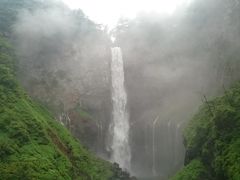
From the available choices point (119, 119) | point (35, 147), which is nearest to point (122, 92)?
point (119, 119)

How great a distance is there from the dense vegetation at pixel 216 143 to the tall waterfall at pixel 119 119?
1954 cm

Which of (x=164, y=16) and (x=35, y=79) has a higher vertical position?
(x=164, y=16)

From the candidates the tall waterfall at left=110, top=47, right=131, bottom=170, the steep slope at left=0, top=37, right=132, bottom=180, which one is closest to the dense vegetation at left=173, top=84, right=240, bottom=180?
the steep slope at left=0, top=37, right=132, bottom=180

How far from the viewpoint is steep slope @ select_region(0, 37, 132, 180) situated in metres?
54.1

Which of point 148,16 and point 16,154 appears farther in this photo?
point 148,16

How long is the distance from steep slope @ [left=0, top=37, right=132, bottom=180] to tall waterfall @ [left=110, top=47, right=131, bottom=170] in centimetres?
1210

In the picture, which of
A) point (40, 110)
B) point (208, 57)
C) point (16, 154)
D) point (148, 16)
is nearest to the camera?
point (16, 154)

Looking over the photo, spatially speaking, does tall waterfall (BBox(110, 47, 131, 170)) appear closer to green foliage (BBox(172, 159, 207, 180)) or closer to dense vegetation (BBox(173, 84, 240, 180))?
dense vegetation (BBox(173, 84, 240, 180))

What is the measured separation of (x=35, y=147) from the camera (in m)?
59.8

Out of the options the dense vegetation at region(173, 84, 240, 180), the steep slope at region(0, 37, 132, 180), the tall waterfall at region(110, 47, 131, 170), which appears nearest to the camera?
the steep slope at region(0, 37, 132, 180)

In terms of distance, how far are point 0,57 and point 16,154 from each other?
116ft

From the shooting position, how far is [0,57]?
85.9m

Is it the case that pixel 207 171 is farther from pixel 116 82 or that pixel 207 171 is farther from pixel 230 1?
pixel 230 1

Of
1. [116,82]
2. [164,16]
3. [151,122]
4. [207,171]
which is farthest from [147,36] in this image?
[207,171]
